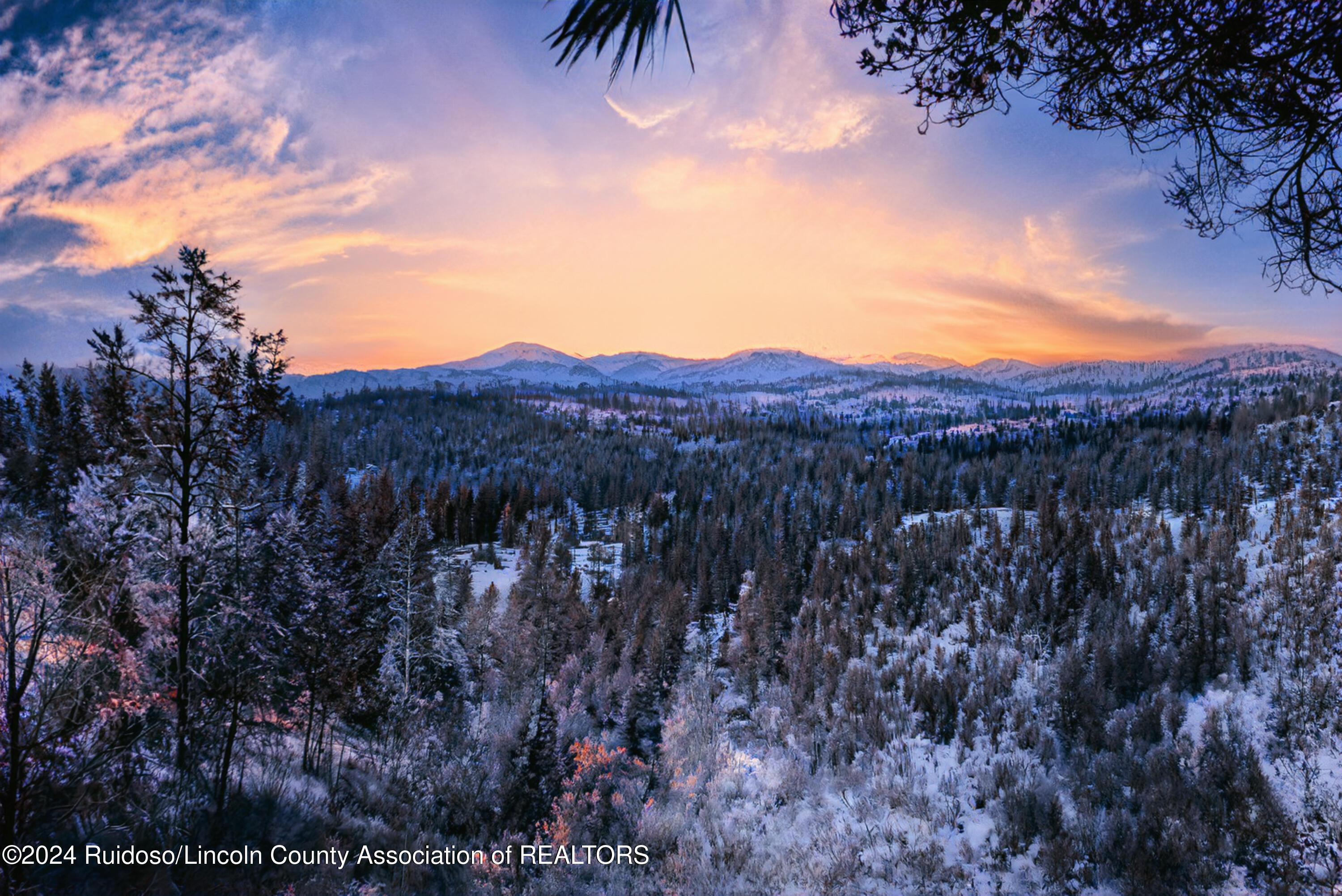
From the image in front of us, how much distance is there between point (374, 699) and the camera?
20.1m

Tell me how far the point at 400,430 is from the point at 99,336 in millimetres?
167693

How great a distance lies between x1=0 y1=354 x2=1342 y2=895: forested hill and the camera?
812 cm

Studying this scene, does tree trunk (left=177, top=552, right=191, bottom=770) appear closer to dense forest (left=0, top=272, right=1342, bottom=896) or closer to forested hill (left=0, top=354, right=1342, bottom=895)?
dense forest (left=0, top=272, right=1342, bottom=896)

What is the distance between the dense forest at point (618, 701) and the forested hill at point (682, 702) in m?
0.10

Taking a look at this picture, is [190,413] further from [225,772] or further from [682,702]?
[682,702]

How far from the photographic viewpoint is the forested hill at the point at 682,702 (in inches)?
320

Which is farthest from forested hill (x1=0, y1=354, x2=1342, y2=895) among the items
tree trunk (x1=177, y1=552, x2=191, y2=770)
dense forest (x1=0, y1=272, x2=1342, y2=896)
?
tree trunk (x1=177, y1=552, x2=191, y2=770)

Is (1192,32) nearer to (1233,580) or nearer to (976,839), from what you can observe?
(976,839)

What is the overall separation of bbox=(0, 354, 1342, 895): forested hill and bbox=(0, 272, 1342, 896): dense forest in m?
0.10

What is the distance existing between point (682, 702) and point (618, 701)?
398 centimetres

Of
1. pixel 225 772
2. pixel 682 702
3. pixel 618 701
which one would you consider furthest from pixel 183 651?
pixel 618 701

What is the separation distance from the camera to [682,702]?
29.1 metres

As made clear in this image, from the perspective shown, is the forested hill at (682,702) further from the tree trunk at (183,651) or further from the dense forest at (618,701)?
the tree trunk at (183,651)

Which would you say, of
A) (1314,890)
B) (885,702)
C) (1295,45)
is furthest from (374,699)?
(1295,45)
